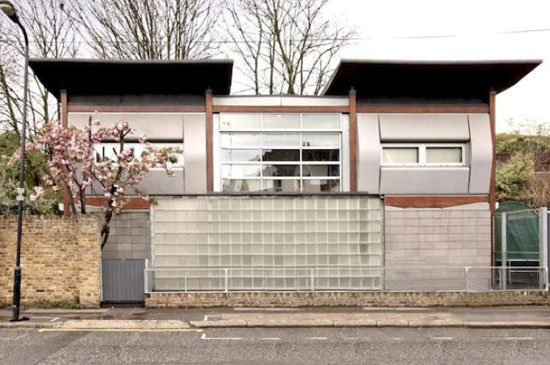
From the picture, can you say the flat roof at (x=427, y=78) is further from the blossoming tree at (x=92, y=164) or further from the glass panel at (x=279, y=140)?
the blossoming tree at (x=92, y=164)

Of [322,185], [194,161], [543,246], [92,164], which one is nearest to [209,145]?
[194,161]

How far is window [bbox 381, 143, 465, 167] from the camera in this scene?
15.5 metres

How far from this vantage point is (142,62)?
45.9 ft

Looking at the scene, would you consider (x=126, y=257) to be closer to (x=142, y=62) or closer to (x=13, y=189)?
(x=13, y=189)

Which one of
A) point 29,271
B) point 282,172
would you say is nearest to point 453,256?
point 282,172

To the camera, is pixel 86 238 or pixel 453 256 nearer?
pixel 86 238

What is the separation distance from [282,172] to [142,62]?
5616 mm

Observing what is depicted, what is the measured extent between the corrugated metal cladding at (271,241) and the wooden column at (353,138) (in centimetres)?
239

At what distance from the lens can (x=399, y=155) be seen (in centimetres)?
1555

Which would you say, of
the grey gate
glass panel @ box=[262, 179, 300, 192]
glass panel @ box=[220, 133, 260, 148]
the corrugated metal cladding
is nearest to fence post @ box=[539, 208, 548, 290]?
the corrugated metal cladding

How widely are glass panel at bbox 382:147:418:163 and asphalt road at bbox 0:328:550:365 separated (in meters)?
6.42

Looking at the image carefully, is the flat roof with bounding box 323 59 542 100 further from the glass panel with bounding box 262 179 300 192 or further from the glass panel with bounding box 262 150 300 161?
the glass panel with bounding box 262 179 300 192

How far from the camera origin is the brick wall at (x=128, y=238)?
14.0m

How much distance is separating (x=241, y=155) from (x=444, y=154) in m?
6.83
